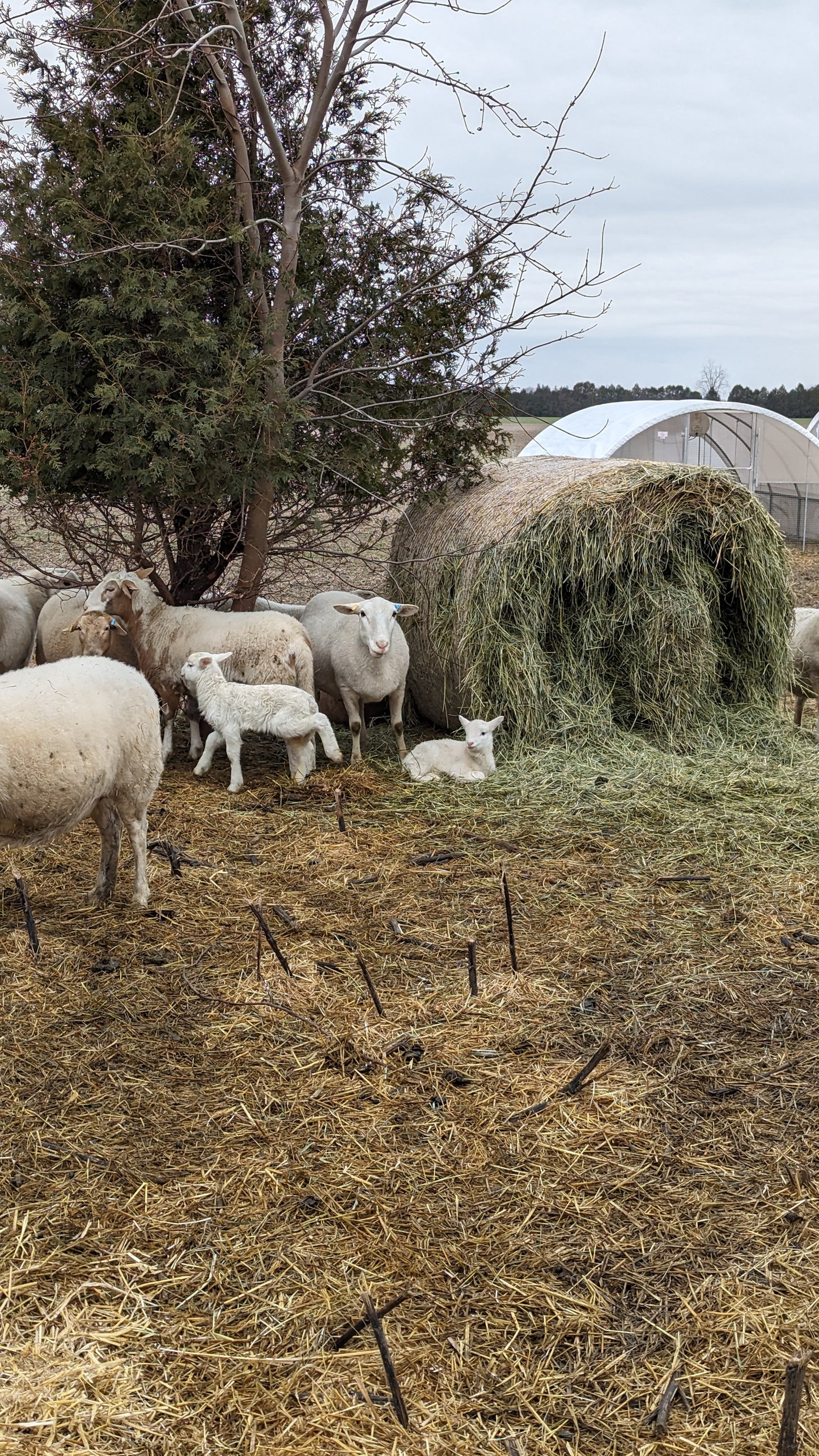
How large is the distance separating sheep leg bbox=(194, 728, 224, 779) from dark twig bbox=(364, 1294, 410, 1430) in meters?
5.53

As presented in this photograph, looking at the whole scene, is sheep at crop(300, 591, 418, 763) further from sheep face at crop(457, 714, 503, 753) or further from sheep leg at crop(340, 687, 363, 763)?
sheep face at crop(457, 714, 503, 753)

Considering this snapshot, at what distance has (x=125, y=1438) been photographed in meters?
2.65

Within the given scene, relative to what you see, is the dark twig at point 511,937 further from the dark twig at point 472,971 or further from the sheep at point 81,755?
the sheep at point 81,755

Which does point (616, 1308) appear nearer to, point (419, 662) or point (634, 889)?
point (634, 889)

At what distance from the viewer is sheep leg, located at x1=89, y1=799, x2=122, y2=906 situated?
226 inches

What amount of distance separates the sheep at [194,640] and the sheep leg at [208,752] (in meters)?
0.30

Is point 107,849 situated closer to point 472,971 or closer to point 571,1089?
point 472,971

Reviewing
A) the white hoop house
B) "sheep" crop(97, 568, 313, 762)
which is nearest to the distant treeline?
the white hoop house

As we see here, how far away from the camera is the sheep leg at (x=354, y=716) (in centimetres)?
857

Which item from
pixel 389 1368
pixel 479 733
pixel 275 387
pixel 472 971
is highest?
pixel 275 387

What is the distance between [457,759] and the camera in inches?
314

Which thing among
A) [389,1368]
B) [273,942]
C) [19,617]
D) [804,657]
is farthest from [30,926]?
[804,657]

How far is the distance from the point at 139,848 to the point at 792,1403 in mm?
4133

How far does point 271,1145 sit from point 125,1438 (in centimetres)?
120
